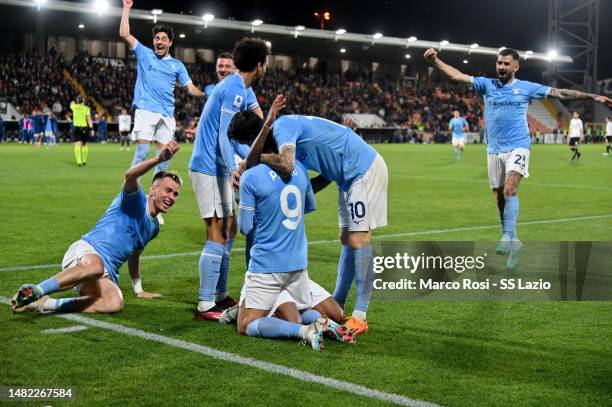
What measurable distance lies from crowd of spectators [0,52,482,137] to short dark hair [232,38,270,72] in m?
40.2

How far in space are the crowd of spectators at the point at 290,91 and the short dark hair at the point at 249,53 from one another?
4018 cm

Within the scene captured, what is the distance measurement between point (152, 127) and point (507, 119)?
5.52 m

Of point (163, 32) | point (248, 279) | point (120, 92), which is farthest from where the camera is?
point (120, 92)

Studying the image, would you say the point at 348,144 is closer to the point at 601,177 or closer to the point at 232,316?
the point at 232,316

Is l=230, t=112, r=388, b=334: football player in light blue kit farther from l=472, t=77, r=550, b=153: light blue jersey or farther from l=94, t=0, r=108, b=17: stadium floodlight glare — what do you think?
l=94, t=0, r=108, b=17: stadium floodlight glare

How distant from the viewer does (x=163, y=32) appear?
1035 centimetres

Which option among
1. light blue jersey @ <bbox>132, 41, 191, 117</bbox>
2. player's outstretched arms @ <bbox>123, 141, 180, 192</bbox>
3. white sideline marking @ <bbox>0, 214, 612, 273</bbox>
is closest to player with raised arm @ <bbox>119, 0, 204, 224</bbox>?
light blue jersey @ <bbox>132, 41, 191, 117</bbox>

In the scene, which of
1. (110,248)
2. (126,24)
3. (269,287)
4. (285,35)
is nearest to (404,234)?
(126,24)

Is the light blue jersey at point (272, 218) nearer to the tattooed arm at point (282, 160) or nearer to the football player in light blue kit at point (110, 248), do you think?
the tattooed arm at point (282, 160)

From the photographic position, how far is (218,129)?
6055mm

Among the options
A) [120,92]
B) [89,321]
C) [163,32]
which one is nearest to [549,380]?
[89,321]

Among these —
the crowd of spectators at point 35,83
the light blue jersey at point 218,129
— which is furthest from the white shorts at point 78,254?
the crowd of spectators at point 35,83

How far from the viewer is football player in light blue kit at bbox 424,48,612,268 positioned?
9.34m

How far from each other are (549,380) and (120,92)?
163ft
